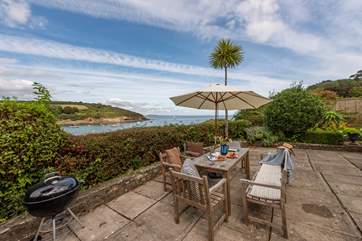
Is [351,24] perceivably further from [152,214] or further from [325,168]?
[152,214]

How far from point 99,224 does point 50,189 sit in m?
0.98

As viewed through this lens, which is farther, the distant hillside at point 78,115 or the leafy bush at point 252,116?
the leafy bush at point 252,116

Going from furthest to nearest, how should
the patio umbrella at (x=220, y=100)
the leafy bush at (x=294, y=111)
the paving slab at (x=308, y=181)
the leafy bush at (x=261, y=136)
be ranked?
the leafy bush at (x=261, y=136)
the leafy bush at (x=294, y=111)
the patio umbrella at (x=220, y=100)
the paving slab at (x=308, y=181)

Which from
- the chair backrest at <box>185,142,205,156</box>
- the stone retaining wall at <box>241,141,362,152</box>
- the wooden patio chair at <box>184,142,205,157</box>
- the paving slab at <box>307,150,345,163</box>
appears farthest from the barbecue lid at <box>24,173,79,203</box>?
the stone retaining wall at <box>241,141,362,152</box>

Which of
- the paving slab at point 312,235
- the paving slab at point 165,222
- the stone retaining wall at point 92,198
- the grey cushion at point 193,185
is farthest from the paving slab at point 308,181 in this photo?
the stone retaining wall at point 92,198

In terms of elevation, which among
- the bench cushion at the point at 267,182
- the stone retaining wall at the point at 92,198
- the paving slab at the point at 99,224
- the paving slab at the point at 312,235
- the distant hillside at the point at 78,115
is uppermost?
the distant hillside at the point at 78,115

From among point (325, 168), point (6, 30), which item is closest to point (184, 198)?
point (325, 168)

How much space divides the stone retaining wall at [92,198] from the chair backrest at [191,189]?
150cm

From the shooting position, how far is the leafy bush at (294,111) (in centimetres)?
697

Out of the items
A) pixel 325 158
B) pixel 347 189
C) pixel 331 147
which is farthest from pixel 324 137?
pixel 347 189

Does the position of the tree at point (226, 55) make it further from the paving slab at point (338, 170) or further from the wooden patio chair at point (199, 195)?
the wooden patio chair at point (199, 195)

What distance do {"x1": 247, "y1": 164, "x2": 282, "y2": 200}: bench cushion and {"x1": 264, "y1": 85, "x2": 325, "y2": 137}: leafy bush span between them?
4895 millimetres

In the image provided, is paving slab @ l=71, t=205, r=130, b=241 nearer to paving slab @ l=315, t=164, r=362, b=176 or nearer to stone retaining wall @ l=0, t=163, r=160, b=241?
stone retaining wall @ l=0, t=163, r=160, b=241

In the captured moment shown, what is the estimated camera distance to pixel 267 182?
2738 mm
